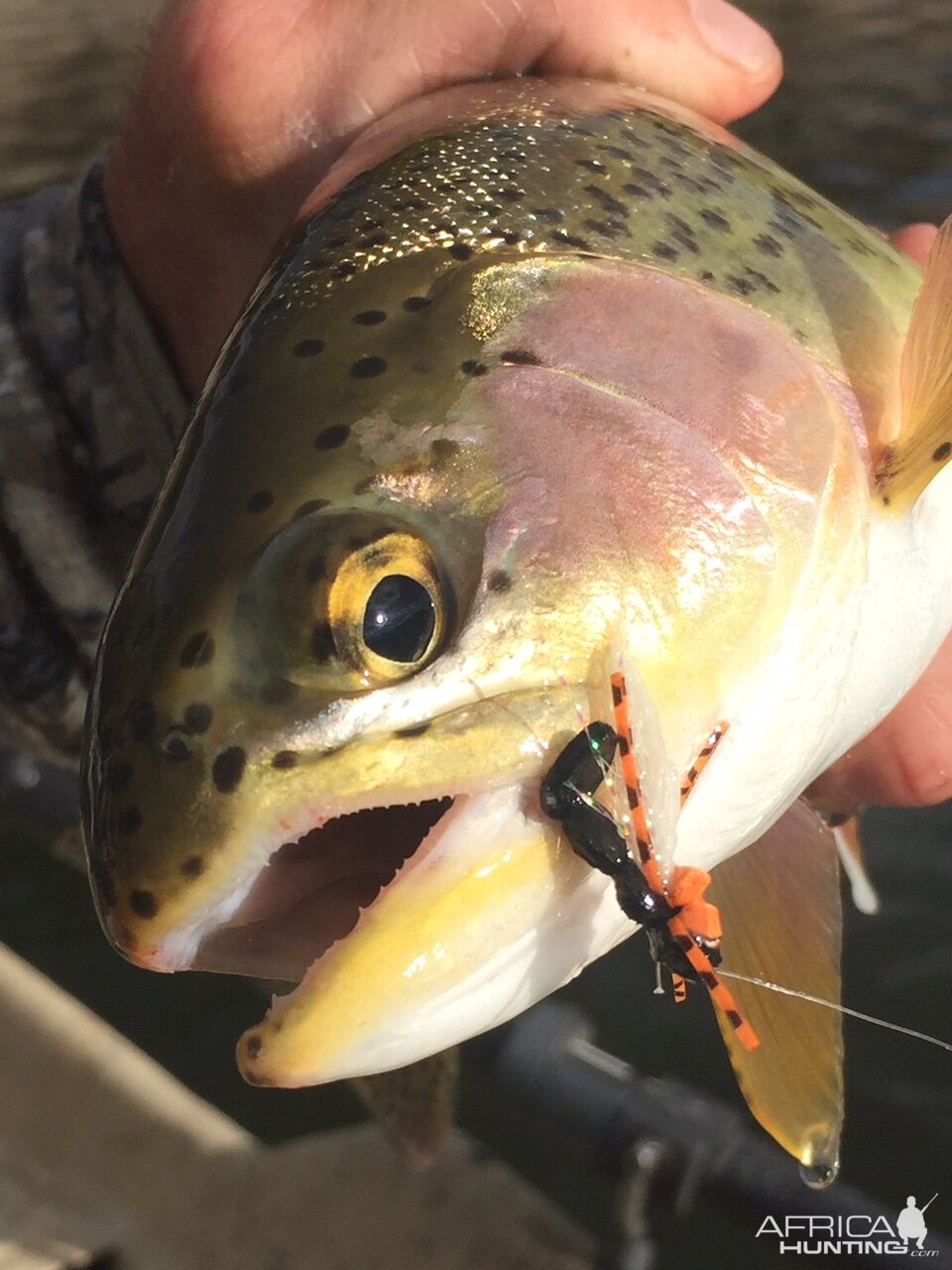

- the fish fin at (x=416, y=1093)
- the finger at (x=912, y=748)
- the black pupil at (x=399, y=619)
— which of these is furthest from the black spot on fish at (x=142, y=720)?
the finger at (x=912, y=748)

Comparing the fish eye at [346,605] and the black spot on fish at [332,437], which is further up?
the black spot on fish at [332,437]

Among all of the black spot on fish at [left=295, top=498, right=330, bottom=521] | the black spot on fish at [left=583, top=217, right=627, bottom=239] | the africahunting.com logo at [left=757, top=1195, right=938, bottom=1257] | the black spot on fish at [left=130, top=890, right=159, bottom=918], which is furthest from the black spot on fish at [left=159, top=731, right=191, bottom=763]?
the africahunting.com logo at [left=757, top=1195, right=938, bottom=1257]

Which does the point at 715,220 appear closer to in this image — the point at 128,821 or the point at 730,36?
the point at 730,36

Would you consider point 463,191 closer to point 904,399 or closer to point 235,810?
point 904,399

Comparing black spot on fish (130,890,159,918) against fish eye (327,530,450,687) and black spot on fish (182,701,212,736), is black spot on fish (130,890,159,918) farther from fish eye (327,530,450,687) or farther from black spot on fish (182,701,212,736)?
fish eye (327,530,450,687)

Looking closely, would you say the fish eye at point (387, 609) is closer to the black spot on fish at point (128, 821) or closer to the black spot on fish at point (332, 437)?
the black spot on fish at point (332, 437)

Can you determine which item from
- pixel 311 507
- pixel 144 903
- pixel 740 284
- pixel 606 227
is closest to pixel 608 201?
pixel 606 227

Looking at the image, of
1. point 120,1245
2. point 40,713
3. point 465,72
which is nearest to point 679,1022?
point 120,1245

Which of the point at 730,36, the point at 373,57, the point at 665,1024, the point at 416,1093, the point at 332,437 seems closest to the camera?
the point at 332,437
